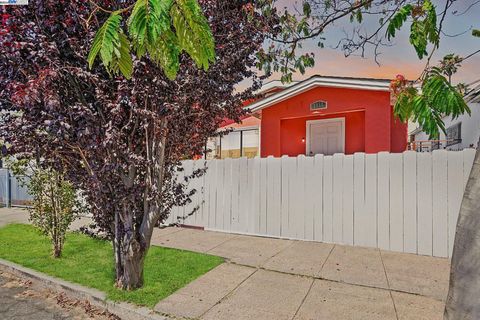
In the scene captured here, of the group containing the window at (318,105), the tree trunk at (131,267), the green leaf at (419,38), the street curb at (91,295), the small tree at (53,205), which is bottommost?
the street curb at (91,295)

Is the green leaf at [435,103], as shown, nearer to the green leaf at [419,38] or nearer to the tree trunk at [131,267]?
the green leaf at [419,38]

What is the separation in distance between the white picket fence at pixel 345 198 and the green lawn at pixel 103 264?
200 cm

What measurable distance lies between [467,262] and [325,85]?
31.7 feet

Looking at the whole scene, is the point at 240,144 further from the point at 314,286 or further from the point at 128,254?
the point at 128,254

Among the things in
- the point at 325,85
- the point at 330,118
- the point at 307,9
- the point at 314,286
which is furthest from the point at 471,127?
the point at 314,286

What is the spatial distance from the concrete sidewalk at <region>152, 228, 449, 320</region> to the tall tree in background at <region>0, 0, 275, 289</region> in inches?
47.4

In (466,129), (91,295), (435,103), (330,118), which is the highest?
(330,118)

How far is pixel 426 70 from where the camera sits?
345 cm

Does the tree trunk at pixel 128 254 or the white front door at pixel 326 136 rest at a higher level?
the white front door at pixel 326 136

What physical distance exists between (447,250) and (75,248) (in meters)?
7.23

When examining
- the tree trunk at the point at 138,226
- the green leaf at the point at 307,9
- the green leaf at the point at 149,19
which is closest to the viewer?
the green leaf at the point at 149,19

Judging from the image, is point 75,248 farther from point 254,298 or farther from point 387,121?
point 387,121

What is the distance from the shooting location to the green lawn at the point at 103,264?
155 inches

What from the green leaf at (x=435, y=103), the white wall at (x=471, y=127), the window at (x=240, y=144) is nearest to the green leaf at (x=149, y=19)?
the green leaf at (x=435, y=103)
